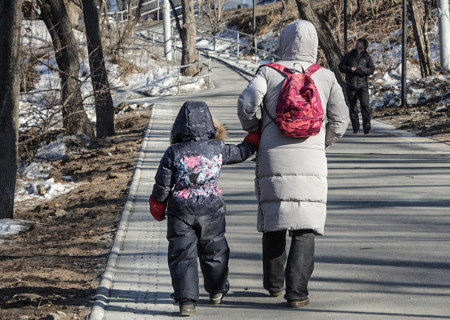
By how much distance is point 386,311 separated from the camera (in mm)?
5129

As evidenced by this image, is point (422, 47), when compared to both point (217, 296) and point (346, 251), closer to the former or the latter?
point (346, 251)

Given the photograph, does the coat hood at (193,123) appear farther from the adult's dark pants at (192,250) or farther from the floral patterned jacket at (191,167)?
the adult's dark pants at (192,250)

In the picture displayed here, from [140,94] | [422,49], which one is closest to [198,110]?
[422,49]

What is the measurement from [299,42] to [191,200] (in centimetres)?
130

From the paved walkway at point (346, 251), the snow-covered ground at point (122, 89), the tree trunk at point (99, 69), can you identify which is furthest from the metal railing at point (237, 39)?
the paved walkway at point (346, 251)

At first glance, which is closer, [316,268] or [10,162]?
[316,268]

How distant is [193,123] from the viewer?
16.8ft

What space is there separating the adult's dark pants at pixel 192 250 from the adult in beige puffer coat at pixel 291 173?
13.2 inches

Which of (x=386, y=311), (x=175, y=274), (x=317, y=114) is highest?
(x=317, y=114)

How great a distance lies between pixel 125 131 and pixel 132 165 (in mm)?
5919

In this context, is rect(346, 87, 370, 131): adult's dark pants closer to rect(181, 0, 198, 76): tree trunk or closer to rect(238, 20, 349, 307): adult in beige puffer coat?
rect(238, 20, 349, 307): adult in beige puffer coat

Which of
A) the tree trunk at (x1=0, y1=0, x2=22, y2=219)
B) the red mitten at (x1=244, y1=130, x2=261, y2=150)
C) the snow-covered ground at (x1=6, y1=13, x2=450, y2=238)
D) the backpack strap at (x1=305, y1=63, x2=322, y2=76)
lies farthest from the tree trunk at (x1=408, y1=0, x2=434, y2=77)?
the red mitten at (x1=244, y1=130, x2=261, y2=150)

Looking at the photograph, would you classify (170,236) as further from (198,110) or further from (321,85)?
(321,85)

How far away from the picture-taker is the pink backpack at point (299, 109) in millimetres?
5082
